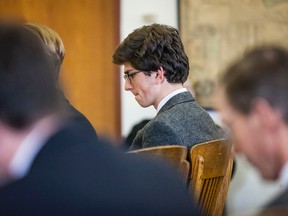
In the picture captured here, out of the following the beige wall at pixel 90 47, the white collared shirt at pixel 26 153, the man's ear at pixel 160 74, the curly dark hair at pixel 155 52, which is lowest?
the beige wall at pixel 90 47

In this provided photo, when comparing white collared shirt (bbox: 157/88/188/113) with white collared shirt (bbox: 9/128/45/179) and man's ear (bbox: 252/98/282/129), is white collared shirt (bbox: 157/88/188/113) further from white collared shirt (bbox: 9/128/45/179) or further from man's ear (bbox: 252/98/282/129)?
white collared shirt (bbox: 9/128/45/179)

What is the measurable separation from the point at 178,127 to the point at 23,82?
123cm

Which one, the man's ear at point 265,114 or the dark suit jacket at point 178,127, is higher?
the man's ear at point 265,114

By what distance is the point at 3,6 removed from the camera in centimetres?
437

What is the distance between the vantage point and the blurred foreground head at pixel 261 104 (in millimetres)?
1268

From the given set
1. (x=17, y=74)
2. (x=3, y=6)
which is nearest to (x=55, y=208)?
(x=17, y=74)

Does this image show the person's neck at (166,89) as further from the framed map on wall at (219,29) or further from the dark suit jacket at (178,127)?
the framed map on wall at (219,29)

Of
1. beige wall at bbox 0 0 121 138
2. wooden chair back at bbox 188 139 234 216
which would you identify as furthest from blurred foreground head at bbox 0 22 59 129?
beige wall at bbox 0 0 121 138

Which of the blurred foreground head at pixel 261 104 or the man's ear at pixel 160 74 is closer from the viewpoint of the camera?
the blurred foreground head at pixel 261 104

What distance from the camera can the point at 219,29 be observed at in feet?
15.1

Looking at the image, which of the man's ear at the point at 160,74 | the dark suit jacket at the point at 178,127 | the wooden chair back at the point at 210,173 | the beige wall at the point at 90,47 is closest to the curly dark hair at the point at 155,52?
the man's ear at the point at 160,74

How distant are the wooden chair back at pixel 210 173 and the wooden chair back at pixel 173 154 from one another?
2.6 inches

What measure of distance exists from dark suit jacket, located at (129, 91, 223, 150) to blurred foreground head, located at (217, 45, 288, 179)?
84 cm

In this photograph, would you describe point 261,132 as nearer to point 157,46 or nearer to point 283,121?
point 283,121
